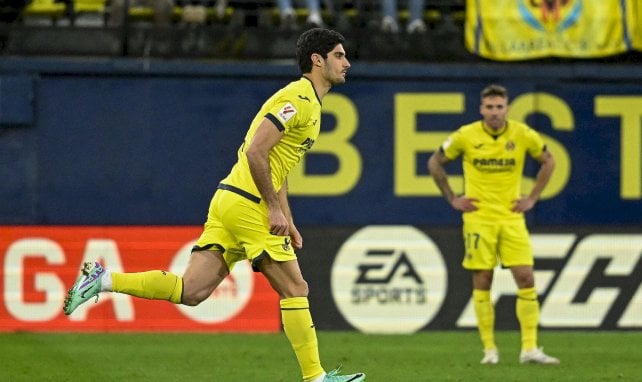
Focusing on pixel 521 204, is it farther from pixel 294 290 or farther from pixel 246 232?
pixel 246 232

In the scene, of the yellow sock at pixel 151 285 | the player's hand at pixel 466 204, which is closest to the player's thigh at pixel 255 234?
the yellow sock at pixel 151 285

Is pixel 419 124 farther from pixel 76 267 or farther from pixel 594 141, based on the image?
pixel 76 267

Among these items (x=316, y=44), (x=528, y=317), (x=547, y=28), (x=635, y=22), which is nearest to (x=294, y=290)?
(x=316, y=44)

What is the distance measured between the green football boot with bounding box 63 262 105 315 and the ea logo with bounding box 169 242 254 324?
18.1 ft

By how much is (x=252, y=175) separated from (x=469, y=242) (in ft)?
11.7

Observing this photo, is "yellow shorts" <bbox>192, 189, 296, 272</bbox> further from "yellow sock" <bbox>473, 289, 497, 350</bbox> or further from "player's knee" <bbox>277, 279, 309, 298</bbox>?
"yellow sock" <bbox>473, 289, 497, 350</bbox>

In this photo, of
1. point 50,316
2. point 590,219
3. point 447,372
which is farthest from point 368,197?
point 447,372

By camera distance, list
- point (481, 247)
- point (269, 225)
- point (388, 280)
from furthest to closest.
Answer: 1. point (388, 280)
2. point (481, 247)
3. point (269, 225)

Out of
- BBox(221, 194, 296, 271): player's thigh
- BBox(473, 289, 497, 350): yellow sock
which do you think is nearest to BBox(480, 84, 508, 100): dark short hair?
BBox(473, 289, 497, 350): yellow sock

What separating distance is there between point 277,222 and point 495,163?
365cm

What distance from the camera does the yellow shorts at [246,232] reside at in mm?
7355

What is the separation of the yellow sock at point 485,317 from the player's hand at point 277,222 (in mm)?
3376

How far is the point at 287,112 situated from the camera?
7.28 m

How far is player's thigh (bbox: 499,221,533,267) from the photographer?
10359mm
